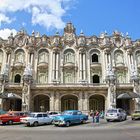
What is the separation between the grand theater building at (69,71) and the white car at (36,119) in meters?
12.6

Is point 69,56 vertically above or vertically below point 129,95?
above

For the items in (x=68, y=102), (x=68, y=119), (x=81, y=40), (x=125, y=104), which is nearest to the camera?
(x=68, y=119)

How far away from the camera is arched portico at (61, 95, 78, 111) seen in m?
39.0

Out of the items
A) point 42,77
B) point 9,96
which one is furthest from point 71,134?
point 42,77

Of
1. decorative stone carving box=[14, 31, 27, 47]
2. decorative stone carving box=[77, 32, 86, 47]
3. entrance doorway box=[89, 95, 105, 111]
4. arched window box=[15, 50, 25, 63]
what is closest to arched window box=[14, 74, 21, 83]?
arched window box=[15, 50, 25, 63]

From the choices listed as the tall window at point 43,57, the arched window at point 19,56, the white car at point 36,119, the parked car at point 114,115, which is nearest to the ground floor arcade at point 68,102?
the tall window at point 43,57

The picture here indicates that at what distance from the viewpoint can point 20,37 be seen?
43750mm

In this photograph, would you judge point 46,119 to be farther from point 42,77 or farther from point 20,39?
point 20,39

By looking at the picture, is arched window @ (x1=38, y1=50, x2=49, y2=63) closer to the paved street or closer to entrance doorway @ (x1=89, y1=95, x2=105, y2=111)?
entrance doorway @ (x1=89, y1=95, x2=105, y2=111)

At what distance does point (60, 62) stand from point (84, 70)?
518cm

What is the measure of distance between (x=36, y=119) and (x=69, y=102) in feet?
58.7

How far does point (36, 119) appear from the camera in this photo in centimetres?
2197

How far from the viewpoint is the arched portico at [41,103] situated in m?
39.0

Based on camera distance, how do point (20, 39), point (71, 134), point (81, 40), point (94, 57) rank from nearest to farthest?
point (71, 134)
point (81, 40)
point (94, 57)
point (20, 39)
